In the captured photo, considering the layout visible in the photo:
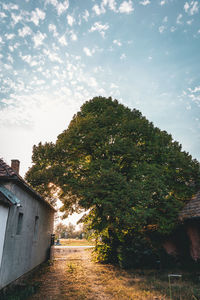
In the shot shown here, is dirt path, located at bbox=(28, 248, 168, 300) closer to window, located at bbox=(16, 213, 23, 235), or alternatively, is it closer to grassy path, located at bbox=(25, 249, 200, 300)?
grassy path, located at bbox=(25, 249, 200, 300)

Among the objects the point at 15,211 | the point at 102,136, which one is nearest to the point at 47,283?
the point at 15,211

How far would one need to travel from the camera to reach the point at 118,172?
11781 mm

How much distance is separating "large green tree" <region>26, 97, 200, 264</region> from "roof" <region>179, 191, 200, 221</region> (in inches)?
15.8

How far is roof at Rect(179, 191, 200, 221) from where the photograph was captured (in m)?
10.7

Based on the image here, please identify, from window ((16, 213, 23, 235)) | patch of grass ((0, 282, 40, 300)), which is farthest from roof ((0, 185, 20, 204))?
patch of grass ((0, 282, 40, 300))

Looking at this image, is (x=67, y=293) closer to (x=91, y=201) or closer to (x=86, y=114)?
(x=91, y=201)

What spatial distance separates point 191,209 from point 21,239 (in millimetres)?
9266

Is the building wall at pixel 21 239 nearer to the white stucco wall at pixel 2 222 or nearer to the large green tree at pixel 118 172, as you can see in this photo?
the white stucco wall at pixel 2 222

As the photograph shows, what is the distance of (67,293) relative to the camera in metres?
7.24

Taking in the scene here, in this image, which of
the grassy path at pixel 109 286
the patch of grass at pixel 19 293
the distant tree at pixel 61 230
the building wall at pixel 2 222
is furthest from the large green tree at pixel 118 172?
the distant tree at pixel 61 230

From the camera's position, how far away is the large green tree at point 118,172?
9.77 m

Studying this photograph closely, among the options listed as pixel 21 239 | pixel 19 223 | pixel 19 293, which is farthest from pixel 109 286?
pixel 19 223

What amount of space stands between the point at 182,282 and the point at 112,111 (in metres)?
9.76

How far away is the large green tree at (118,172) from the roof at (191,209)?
402mm
